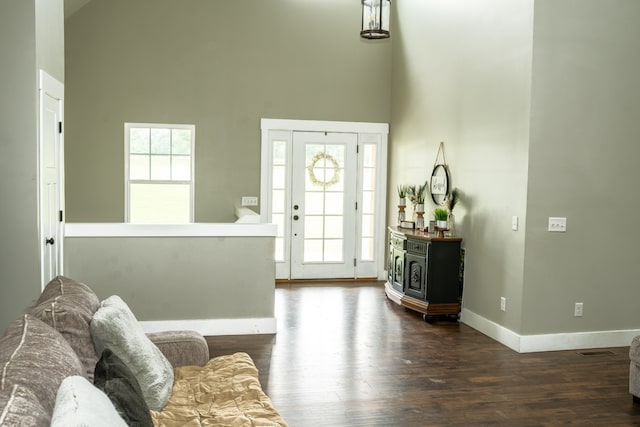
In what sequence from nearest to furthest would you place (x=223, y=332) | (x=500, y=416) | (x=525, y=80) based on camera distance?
(x=500, y=416)
(x=525, y=80)
(x=223, y=332)

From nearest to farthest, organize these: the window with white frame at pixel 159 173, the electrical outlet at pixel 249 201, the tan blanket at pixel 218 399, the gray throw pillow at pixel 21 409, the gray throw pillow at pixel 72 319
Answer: the gray throw pillow at pixel 21 409
the gray throw pillow at pixel 72 319
the tan blanket at pixel 218 399
the window with white frame at pixel 159 173
the electrical outlet at pixel 249 201

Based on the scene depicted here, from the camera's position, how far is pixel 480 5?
571cm

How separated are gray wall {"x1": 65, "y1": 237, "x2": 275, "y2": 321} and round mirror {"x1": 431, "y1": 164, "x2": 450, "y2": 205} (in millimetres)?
2077

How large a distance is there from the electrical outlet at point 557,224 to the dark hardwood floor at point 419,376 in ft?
3.41

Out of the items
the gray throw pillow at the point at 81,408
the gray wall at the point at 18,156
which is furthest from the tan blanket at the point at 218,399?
the gray wall at the point at 18,156

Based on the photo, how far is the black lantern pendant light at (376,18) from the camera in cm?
520

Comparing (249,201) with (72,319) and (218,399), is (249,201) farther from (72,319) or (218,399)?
(72,319)

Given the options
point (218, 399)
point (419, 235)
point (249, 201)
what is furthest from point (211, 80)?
point (218, 399)

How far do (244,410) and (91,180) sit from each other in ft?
19.1

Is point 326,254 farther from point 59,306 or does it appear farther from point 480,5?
point 59,306

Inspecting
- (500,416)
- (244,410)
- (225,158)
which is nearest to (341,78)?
(225,158)

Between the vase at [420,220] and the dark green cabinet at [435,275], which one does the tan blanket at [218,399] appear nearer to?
the dark green cabinet at [435,275]

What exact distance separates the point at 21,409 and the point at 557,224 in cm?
456

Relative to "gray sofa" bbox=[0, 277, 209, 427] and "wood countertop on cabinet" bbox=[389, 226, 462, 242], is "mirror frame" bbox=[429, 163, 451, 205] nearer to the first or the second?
"wood countertop on cabinet" bbox=[389, 226, 462, 242]
